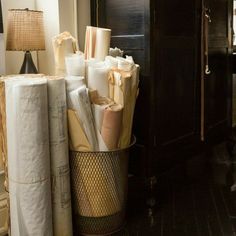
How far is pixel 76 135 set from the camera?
1.84 meters

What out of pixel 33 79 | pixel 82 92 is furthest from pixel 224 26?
pixel 33 79

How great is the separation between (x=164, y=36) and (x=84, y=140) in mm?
766

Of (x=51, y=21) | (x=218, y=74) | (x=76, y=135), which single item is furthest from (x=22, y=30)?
(x=218, y=74)

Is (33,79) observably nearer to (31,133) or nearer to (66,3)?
(31,133)

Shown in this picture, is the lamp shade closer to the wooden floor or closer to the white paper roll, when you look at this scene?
the white paper roll

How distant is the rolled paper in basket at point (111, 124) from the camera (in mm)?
1820

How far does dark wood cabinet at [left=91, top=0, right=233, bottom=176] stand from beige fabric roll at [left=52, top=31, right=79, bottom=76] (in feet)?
1.20

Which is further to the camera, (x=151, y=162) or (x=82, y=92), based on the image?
(x=151, y=162)

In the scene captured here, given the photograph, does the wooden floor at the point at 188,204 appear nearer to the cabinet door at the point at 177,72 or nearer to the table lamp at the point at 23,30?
the cabinet door at the point at 177,72

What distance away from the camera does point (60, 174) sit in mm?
1800

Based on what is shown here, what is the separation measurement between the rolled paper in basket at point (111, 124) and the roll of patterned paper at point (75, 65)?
241mm

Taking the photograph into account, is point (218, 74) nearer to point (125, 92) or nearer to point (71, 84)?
point (125, 92)

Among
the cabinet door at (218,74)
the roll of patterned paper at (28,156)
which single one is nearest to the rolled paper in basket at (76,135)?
the roll of patterned paper at (28,156)

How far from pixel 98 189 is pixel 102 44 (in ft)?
2.45
